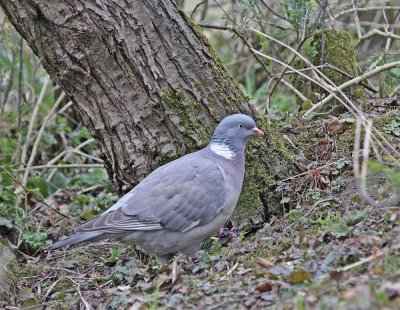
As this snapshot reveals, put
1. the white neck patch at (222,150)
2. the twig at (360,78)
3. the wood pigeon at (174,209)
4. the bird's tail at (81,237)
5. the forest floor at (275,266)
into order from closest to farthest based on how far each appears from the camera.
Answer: the forest floor at (275,266) < the bird's tail at (81,237) < the wood pigeon at (174,209) < the white neck patch at (222,150) < the twig at (360,78)

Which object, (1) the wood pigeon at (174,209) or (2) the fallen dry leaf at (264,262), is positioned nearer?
(2) the fallen dry leaf at (264,262)

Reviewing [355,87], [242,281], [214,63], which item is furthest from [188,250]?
[355,87]

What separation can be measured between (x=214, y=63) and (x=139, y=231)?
136 centimetres

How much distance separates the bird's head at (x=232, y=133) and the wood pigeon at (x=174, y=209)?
52 mm

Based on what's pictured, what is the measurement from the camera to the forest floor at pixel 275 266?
3578 mm

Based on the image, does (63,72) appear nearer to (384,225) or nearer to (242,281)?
(242,281)

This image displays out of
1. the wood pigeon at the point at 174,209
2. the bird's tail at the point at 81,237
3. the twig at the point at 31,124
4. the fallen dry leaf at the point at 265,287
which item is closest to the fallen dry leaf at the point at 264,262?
the fallen dry leaf at the point at 265,287

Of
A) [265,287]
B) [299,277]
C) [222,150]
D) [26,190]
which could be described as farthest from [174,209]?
[26,190]

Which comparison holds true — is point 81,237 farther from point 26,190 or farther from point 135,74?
point 26,190

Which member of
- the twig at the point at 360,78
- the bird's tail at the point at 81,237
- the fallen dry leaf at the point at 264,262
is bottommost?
the fallen dry leaf at the point at 264,262

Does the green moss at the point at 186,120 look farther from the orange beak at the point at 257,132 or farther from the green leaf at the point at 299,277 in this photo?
the green leaf at the point at 299,277

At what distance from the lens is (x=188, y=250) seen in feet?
16.3

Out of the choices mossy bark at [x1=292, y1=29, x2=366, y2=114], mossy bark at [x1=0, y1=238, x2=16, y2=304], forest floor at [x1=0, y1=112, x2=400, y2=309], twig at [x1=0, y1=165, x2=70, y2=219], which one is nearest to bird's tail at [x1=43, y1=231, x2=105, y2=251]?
forest floor at [x1=0, y1=112, x2=400, y2=309]

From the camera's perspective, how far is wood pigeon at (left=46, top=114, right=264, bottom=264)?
479cm
